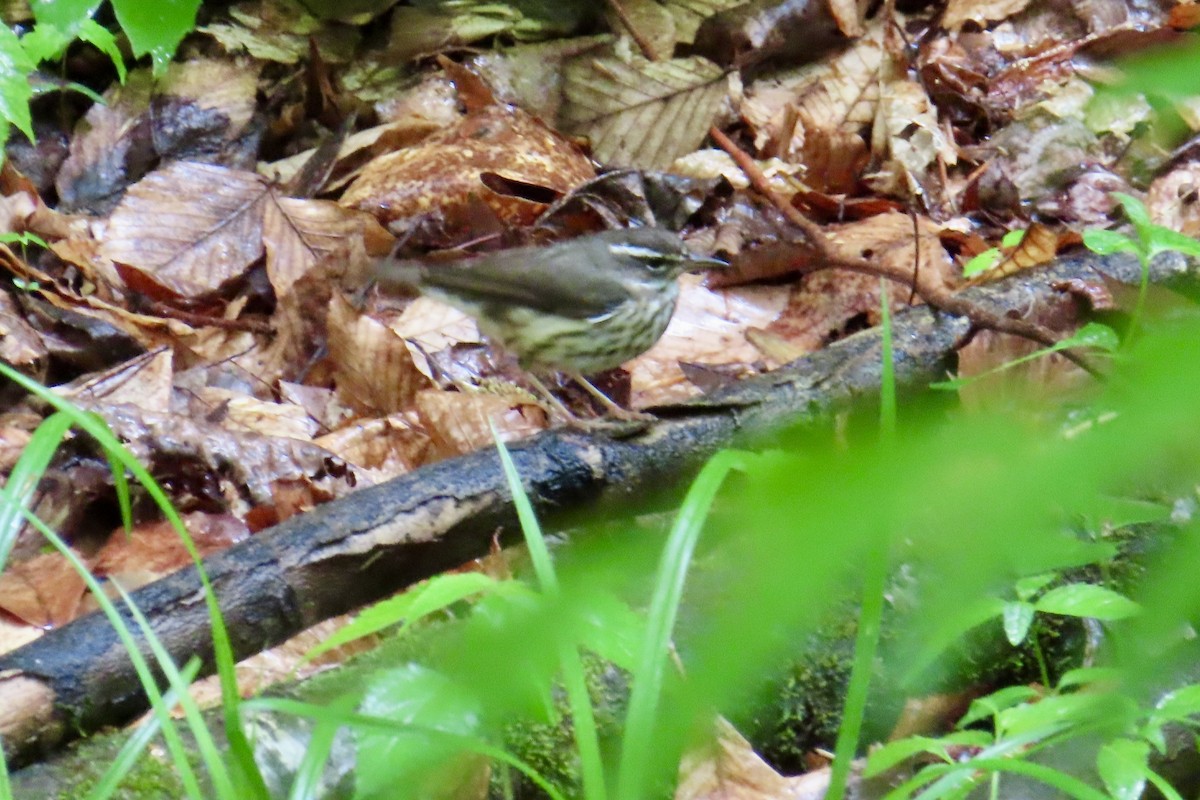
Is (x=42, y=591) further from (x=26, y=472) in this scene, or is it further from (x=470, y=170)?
(x=470, y=170)

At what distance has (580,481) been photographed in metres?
2.58

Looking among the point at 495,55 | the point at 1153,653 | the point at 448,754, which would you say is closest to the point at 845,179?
the point at 495,55

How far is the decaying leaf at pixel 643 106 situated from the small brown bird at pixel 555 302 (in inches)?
55.5

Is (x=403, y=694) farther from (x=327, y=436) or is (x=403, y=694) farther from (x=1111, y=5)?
(x=1111, y=5)

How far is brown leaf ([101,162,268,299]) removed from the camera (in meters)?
4.09

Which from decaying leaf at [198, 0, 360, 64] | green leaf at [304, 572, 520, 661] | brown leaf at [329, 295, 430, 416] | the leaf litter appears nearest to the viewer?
green leaf at [304, 572, 520, 661]

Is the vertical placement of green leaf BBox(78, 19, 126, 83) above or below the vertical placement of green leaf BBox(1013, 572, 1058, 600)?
above

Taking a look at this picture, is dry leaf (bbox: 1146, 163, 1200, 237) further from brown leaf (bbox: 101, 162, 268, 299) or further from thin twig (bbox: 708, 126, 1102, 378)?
brown leaf (bbox: 101, 162, 268, 299)

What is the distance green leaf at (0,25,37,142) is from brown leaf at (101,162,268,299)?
673 mm

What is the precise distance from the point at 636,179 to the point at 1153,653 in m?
4.13

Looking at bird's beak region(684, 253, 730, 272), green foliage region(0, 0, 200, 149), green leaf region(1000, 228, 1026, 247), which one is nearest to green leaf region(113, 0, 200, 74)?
green foliage region(0, 0, 200, 149)

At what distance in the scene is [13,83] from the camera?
3482mm

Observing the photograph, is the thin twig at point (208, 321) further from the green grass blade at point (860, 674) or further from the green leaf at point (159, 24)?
the green grass blade at point (860, 674)

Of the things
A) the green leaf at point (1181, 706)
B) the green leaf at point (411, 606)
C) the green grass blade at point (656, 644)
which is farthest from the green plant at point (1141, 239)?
the green leaf at point (411, 606)
